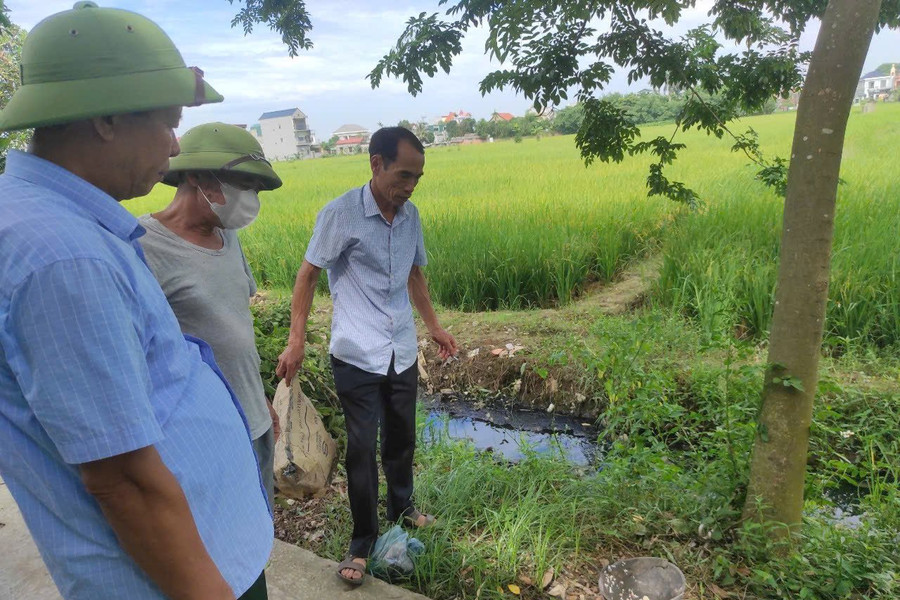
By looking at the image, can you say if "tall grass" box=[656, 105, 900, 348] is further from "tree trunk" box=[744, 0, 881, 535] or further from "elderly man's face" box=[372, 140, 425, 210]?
"elderly man's face" box=[372, 140, 425, 210]

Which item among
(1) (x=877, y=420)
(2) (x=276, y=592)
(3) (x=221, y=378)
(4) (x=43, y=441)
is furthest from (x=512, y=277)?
(4) (x=43, y=441)

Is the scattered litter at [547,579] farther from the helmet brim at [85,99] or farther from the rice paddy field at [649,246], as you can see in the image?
the helmet brim at [85,99]

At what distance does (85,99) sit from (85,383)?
1.32 feet

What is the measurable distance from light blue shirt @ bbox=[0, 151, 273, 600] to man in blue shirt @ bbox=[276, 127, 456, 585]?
1.24 meters

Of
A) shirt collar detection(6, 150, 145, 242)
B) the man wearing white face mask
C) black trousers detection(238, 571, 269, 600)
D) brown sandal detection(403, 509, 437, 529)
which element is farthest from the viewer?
brown sandal detection(403, 509, 437, 529)

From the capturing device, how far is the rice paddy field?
14.2 ft

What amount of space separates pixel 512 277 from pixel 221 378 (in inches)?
189

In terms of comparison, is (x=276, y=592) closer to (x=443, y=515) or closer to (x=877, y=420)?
(x=443, y=515)

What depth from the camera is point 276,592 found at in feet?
7.32

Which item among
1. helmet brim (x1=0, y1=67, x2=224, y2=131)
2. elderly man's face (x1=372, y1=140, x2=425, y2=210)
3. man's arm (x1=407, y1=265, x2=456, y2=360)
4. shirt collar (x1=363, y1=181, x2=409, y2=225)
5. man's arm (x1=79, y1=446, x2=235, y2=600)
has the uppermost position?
helmet brim (x1=0, y1=67, x2=224, y2=131)

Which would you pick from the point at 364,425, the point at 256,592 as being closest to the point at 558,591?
the point at 364,425

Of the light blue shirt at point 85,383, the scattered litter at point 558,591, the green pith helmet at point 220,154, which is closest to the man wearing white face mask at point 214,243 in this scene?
the green pith helmet at point 220,154

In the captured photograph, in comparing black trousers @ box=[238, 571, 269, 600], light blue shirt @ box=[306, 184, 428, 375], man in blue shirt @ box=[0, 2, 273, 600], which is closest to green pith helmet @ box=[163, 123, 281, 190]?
light blue shirt @ box=[306, 184, 428, 375]

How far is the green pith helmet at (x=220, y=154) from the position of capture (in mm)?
1804
